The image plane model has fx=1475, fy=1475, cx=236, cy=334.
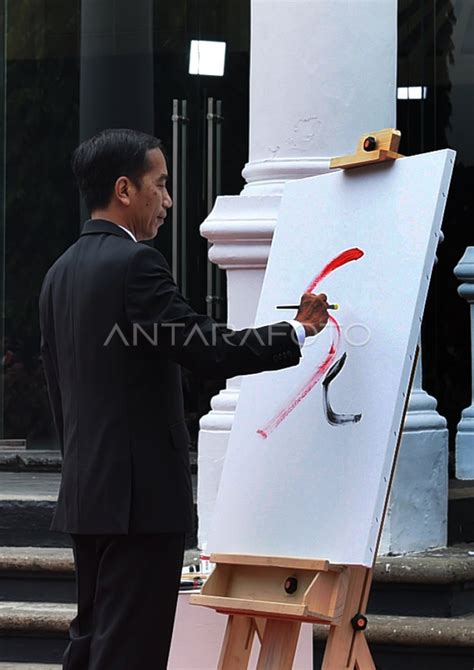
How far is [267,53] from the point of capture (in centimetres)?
465

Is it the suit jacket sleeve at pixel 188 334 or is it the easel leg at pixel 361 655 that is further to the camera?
the easel leg at pixel 361 655

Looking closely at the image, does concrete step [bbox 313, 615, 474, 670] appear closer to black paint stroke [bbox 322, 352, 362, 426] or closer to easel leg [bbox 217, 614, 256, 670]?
easel leg [bbox 217, 614, 256, 670]

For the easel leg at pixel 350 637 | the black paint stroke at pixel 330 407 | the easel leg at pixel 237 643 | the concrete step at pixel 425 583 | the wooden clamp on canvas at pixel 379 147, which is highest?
the wooden clamp on canvas at pixel 379 147

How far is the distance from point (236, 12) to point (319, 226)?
3.89 m

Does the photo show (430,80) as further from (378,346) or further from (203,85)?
(378,346)

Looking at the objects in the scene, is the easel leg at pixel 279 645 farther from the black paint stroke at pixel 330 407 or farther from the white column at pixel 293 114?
the white column at pixel 293 114

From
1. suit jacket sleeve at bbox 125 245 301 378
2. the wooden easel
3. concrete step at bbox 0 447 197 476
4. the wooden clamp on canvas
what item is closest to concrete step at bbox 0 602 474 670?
the wooden easel

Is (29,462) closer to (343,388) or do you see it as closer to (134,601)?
(343,388)

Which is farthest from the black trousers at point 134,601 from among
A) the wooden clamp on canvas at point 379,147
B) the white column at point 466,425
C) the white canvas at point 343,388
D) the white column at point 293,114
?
the white column at point 466,425

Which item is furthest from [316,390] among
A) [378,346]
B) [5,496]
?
[5,496]

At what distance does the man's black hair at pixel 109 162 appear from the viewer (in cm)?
329

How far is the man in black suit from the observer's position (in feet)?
10.3

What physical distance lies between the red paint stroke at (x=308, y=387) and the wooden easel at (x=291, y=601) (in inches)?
8.4

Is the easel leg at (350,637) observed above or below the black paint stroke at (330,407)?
below
